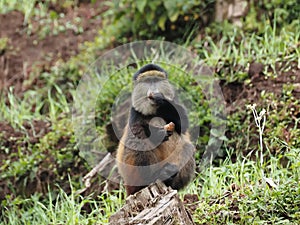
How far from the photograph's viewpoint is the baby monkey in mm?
4895

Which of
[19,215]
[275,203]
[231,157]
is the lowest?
[19,215]

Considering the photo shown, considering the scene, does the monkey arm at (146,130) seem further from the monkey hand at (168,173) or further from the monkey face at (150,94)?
the monkey hand at (168,173)

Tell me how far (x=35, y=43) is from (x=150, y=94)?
4.82m

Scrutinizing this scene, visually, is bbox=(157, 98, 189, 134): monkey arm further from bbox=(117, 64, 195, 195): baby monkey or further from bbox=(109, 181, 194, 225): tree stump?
bbox=(109, 181, 194, 225): tree stump

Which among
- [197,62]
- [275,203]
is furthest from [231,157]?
[275,203]

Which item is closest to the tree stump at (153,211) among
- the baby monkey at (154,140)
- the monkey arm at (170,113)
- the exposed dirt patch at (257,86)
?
the baby monkey at (154,140)

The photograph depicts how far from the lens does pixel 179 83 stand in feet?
22.9

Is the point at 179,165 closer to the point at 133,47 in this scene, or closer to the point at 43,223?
the point at 43,223

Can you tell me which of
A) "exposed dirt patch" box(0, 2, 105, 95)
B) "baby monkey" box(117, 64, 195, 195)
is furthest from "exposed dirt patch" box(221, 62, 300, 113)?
"exposed dirt patch" box(0, 2, 105, 95)

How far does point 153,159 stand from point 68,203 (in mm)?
1430

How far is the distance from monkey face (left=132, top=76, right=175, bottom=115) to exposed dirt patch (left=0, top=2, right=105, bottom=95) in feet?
13.2

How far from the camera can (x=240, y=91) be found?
6977 mm

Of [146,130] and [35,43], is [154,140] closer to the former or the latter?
[146,130]

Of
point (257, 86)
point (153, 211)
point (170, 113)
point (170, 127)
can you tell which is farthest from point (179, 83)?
point (153, 211)
